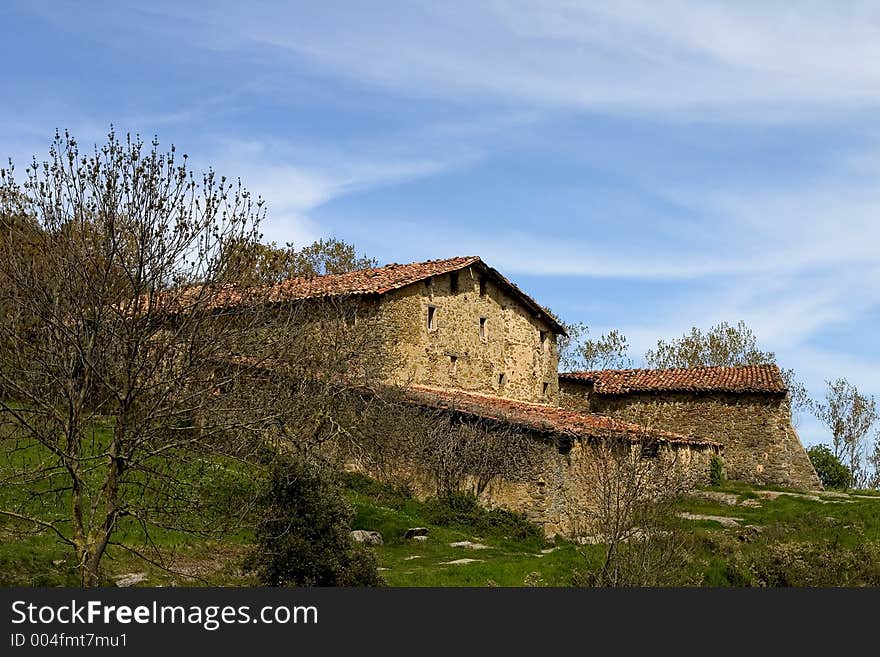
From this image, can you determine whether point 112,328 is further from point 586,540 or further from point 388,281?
point 388,281

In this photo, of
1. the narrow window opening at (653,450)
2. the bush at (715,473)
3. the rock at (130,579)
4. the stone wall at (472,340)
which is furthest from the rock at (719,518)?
the rock at (130,579)

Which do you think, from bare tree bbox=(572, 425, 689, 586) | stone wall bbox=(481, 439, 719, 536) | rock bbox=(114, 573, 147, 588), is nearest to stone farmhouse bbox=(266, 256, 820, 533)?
stone wall bbox=(481, 439, 719, 536)

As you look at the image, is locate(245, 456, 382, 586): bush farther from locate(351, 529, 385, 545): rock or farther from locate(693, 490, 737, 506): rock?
locate(693, 490, 737, 506): rock

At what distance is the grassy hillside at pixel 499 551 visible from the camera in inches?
693

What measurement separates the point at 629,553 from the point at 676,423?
2636 centimetres

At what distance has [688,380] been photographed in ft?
139

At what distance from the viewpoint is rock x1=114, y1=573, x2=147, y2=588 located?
1660 cm

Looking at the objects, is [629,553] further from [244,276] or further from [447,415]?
[447,415]

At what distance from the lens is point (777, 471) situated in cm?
3944

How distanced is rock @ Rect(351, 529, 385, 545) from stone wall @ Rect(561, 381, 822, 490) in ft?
59.6

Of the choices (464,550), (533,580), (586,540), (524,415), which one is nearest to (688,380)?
(524,415)

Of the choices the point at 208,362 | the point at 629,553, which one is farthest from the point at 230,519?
the point at 629,553

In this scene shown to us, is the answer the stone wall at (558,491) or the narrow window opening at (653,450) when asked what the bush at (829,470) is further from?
the stone wall at (558,491)

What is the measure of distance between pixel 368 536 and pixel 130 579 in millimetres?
6560
